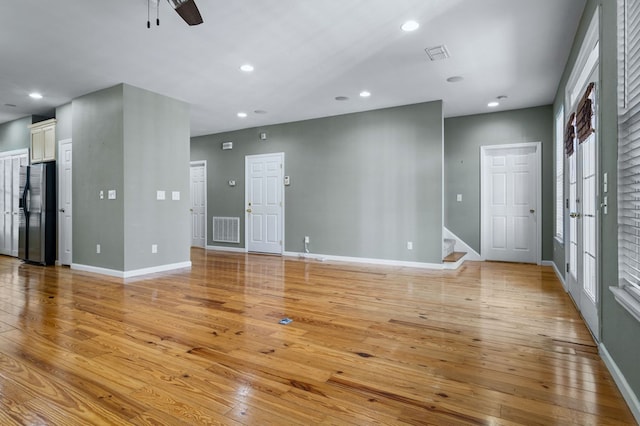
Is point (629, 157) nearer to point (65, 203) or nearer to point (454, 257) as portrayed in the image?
point (454, 257)

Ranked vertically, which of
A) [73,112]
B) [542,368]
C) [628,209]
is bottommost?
[542,368]

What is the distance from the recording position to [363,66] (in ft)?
13.9

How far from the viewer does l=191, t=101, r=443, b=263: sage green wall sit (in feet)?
18.6

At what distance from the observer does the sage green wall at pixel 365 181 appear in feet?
18.6

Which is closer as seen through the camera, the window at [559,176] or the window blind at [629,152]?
the window blind at [629,152]

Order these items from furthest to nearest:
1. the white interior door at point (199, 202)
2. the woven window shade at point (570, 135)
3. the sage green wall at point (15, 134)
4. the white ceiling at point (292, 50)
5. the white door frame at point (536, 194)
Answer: the white interior door at point (199, 202)
the sage green wall at point (15, 134)
the white door frame at point (536, 194)
the woven window shade at point (570, 135)
the white ceiling at point (292, 50)

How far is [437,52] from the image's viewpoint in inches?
151

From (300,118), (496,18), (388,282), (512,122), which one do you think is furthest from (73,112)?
(512,122)

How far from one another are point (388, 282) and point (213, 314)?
2.33 m

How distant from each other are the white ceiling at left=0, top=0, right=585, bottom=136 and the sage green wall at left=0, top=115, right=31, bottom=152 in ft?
3.26

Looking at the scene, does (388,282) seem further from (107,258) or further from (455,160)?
(107,258)

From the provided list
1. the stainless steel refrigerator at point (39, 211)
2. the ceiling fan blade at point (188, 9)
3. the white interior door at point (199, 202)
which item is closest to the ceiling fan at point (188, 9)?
the ceiling fan blade at point (188, 9)

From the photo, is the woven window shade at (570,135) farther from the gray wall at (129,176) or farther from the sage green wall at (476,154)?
the gray wall at (129,176)

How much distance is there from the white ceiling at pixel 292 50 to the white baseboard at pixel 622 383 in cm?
276
